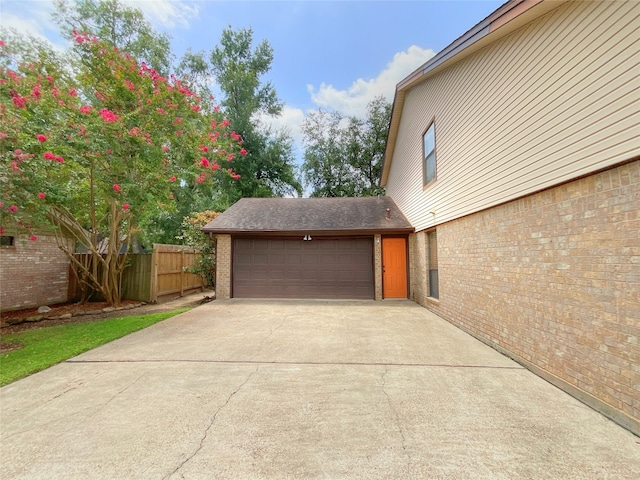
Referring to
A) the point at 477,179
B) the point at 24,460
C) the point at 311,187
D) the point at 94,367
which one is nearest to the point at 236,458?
the point at 24,460

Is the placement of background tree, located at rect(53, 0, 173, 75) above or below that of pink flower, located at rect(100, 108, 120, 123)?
above

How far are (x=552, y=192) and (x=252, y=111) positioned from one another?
22101 millimetres

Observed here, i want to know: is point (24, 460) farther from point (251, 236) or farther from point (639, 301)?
point (251, 236)

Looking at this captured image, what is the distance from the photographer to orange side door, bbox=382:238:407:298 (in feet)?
32.2

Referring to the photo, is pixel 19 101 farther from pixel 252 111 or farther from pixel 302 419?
pixel 252 111

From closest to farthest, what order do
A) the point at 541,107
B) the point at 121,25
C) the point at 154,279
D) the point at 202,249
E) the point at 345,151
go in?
1. the point at 541,107
2. the point at 154,279
3. the point at 202,249
4. the point at 121,25
5. the point at 345,151

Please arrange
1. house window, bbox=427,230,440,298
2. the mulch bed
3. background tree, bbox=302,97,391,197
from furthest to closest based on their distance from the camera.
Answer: background tree, bbox=302,97,391,197, house window, bbox=427,230,440,298, the mulch bed

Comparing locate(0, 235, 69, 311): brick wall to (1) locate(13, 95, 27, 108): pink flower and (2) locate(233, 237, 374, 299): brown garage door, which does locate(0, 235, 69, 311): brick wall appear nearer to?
(1) locate(13, 95, 27, 108): pink flower

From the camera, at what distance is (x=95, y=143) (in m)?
6.51

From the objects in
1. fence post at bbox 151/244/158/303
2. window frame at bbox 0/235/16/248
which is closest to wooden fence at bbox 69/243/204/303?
fence post at bbox 151/244/158/303

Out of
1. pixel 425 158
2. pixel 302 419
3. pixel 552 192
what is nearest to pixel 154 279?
pixel 302 419

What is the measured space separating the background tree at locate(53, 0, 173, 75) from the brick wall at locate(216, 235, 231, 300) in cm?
1432

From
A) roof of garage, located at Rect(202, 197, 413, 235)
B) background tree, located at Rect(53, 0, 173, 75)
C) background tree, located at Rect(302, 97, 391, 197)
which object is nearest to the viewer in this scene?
roof of garage, located at Rect(202, 197, 413, 235)

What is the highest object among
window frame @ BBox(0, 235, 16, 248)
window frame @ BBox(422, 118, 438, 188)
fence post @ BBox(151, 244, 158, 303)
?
window frame @ BBox(422, 118, 438, 188)
